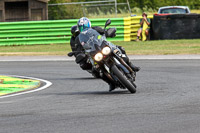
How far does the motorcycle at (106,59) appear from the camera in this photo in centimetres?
959

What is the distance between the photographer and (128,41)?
25.6 metres

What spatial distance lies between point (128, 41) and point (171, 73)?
11824 mm

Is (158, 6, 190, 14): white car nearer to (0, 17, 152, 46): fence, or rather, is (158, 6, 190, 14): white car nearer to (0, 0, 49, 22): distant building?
(0, 17, 152, 46): fence

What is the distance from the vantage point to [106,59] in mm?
9633

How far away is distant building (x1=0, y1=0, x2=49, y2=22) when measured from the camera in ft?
114

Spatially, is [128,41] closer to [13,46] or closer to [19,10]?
[13,46]

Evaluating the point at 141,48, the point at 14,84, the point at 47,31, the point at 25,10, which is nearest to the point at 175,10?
the point at 141,48

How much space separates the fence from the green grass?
0.46m

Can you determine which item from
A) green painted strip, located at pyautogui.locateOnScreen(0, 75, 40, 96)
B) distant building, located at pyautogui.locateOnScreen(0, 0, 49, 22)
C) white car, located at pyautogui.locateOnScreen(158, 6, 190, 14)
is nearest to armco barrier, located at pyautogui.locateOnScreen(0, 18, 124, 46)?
white car, located at pyautogui.locateOnScreen(158, 6, 190, 14)

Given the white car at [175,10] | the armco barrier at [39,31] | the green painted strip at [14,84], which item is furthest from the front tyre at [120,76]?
the white car at [175,10]

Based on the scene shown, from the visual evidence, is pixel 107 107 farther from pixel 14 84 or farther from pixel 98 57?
pixel 14 84

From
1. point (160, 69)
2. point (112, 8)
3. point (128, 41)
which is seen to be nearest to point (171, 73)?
point (160, 69)

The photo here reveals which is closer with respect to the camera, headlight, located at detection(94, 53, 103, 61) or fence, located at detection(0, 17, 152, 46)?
headlight, located at detection(94, 53, 103, 61)

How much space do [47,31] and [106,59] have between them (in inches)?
655
